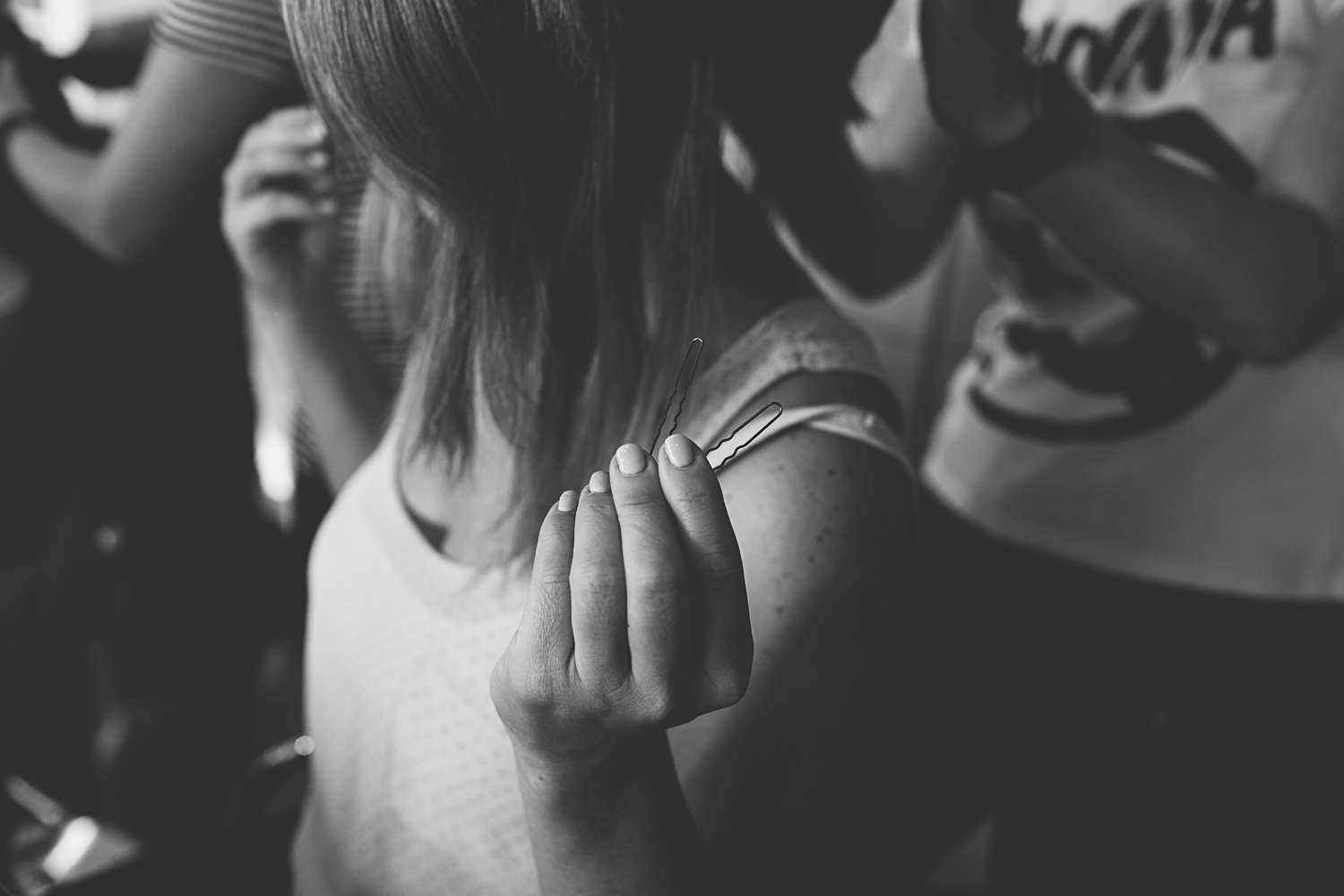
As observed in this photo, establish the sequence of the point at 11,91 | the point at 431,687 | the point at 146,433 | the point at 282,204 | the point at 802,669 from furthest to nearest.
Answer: the point at 146,433 → the point at 11,91 → the point at 282,204 → the point at 431,687 → the point at 802,669

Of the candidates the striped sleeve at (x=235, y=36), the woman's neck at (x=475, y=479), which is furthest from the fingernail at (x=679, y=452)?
the striped sleeve at (x=235, y=36)

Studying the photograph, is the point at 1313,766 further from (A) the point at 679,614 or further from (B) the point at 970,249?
(B) the point at 970,249

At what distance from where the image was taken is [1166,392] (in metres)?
0.91

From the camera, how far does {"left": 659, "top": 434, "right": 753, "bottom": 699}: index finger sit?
1.26 ft

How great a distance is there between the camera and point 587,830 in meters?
0.47

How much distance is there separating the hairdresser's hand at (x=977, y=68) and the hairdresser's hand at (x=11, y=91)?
3.58 feet

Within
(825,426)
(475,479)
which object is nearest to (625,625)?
(825,426)

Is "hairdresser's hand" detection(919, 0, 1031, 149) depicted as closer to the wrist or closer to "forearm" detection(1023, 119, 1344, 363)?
"forearm" detection(1023, 119, 1344, 363)

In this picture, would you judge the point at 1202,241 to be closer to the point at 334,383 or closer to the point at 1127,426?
the point at 1127,426

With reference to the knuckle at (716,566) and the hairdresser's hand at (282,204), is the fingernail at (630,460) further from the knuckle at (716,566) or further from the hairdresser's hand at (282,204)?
the hairdresser's hand at (282,204)

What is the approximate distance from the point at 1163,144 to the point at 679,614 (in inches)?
31.1

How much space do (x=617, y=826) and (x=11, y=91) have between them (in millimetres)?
1199

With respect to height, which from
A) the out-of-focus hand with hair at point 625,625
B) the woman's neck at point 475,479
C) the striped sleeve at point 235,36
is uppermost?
the striped sleeve at point 235,36

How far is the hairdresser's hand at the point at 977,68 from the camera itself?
0.65 metres
